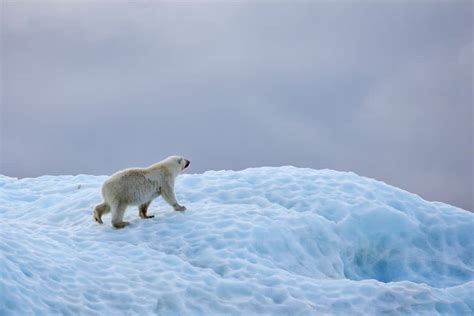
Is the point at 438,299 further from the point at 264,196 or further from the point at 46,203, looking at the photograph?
the point at 46,203

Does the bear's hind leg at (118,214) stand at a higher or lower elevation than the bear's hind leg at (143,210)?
lower

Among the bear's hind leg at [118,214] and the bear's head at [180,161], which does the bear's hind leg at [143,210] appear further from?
the bear's head at [180,161]

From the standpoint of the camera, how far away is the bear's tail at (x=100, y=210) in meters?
13.7

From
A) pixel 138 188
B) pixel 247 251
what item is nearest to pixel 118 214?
pixel 138 188

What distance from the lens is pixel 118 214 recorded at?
13.1m

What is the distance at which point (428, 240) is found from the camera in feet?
50.9

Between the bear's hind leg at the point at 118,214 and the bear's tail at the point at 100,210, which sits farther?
the bear's tail at the point at 100,210

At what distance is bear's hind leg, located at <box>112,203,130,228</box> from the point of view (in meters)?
13.1

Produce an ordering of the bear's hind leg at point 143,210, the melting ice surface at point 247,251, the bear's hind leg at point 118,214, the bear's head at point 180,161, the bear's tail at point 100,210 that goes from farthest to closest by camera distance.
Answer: the bear's head at point 180,161
the bear's hind leg at point 143,210
the bear's tail at point 100,210
the bear's hind leg at point 118,214
the melting ice surface at point 247,251

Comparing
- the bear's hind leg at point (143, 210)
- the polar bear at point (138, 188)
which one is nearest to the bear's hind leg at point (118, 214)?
the polar bear at point (138, 188)

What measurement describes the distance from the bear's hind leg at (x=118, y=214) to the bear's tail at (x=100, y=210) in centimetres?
62

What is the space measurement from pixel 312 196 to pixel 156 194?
4535mm

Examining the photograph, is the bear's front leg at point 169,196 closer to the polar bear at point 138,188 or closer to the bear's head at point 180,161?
the polar bear at point 138,188

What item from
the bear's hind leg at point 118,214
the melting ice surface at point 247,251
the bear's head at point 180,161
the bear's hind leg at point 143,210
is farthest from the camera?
the bear's head at point 180,161
